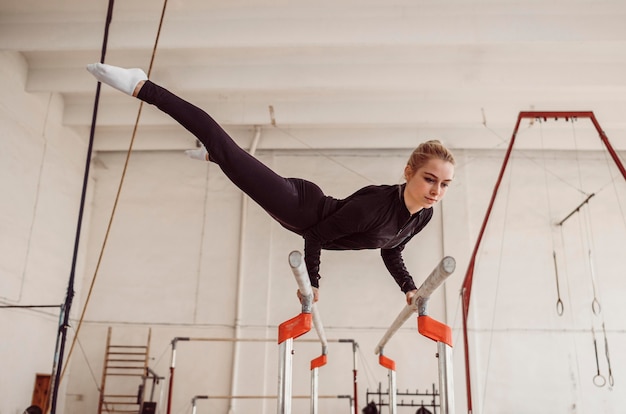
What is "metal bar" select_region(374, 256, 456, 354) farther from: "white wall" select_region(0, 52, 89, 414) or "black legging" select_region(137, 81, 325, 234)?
"white wall" select_region(0, 52, 89, 414)

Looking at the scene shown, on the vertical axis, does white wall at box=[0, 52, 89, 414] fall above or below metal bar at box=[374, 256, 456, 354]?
above

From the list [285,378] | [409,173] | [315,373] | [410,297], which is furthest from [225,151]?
[315,373]

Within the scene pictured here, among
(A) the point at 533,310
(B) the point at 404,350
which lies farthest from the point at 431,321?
(A) the point at 533,310

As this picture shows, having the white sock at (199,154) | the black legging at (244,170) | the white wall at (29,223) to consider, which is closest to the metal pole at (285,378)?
the black legging at (244,170)

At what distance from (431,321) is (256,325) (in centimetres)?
653

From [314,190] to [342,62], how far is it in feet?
15.8

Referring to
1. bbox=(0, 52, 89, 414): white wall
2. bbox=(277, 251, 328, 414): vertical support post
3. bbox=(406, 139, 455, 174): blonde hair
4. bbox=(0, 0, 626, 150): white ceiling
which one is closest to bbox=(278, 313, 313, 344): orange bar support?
bbox=(277, 251, 328, 414): vertical support post

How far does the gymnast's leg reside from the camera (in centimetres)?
288

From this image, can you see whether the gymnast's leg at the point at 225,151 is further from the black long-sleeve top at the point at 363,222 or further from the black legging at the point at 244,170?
the black long-sleeve top at the point at 363,222

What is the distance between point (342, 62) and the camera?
25.0 feet

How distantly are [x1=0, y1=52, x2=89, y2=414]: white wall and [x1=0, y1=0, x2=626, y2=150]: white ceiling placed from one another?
1.43 feet

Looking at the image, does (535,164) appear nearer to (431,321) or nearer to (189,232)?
(189,232)

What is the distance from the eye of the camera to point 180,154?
10070 millimetres

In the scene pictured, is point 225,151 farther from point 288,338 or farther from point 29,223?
point 29,223
